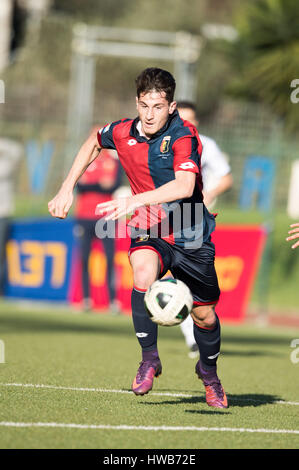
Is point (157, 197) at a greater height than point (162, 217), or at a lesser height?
greater

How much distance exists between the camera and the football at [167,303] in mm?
5488

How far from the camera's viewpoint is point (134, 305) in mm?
5902

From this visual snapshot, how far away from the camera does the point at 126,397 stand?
6.16 meters

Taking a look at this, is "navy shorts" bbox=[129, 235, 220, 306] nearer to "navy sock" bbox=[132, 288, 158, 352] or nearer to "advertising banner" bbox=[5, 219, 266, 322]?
"navy sock" bbox=[132, 288, 158, 352]

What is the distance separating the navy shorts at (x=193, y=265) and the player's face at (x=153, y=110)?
71 centimetres

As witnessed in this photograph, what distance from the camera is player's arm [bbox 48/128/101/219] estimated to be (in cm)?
580

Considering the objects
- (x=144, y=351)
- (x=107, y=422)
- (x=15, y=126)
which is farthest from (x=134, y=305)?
(x=15, y=126)

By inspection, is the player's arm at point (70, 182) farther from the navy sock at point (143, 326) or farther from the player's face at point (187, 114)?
the player's face at point (187, 114)

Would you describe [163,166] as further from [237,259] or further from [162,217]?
[237,259]

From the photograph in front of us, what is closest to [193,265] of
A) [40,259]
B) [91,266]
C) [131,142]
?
[131,142]

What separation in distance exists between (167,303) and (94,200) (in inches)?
349

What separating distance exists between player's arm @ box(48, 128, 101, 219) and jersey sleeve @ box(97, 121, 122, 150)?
0.23ft

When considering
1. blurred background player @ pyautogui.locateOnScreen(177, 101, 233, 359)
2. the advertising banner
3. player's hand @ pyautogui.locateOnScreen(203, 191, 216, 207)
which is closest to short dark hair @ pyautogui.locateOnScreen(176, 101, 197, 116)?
blurred background player @ pyautogui.locateOnScreen(177, 101, 233, 359)
